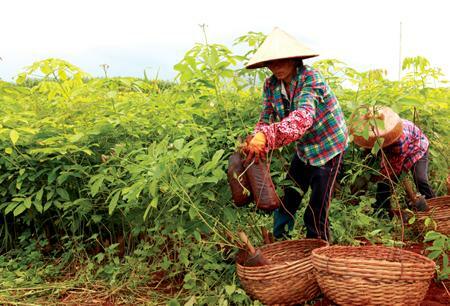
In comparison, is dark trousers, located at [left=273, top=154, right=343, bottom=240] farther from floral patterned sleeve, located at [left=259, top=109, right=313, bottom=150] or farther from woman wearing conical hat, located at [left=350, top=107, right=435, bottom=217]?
woman wearing conical hat, located at [left=350, top=107, right=435, bottom=217]

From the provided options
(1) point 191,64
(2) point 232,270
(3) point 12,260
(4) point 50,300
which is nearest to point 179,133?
(1) point 191,64

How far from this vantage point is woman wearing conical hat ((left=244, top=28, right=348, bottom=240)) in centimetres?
238

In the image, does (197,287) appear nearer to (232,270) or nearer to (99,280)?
(232,270)

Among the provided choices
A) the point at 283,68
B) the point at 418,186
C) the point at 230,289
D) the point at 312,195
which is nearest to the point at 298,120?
the point at 283,68

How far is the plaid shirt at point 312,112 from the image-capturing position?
2.43 metres

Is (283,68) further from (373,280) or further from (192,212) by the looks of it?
(373,280)

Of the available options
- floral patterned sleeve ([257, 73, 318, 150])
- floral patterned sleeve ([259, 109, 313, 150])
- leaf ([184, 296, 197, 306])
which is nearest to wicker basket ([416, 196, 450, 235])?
floral patterned sleeve ([257, 73, 318, 150])

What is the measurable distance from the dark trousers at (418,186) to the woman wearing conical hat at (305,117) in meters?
1.12

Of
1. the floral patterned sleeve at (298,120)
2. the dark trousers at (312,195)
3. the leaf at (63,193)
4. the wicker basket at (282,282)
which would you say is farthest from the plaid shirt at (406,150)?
the leaf at (63,193)

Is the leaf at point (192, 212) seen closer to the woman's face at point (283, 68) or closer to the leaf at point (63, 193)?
the woman's face at point (283, 68)

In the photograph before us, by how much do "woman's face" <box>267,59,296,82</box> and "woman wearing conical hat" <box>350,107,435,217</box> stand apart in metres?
0.84

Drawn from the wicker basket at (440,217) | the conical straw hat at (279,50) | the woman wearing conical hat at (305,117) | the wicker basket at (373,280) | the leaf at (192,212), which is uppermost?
the conical straw hat at (279,50)

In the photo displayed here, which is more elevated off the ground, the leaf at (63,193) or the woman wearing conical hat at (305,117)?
the woman wearing conical hat at (305,117)

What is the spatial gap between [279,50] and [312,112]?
38cm
